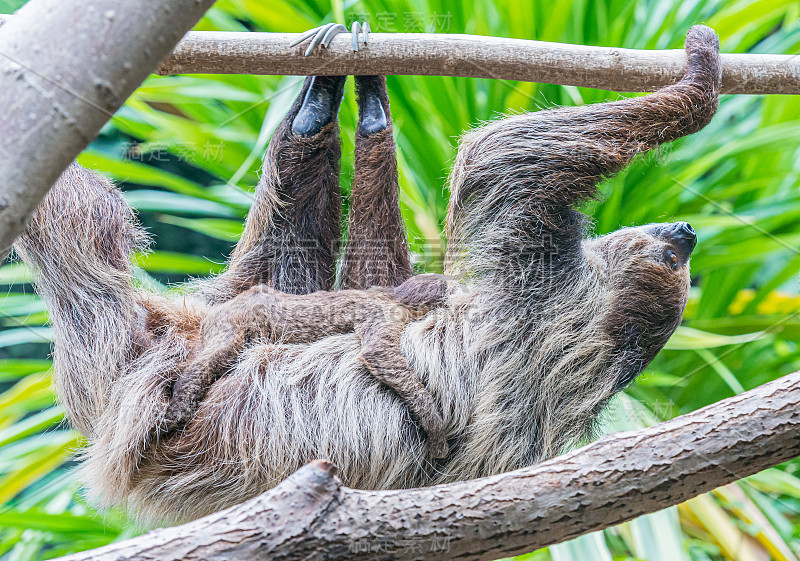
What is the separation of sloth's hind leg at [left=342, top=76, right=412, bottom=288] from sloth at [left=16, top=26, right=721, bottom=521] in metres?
0.40

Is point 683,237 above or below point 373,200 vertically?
below

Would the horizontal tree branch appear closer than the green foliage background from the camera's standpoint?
Yes

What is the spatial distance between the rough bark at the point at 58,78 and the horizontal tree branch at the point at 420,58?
56.5 inches

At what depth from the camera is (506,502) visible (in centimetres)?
151

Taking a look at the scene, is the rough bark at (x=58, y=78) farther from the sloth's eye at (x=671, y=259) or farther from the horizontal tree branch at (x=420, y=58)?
the sloth's eye at (x=671, y=259)

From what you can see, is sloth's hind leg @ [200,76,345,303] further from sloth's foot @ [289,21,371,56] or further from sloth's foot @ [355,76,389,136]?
sloth's foot @ [289,21,371,56]

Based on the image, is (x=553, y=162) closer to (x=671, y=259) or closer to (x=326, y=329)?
(x=671, y=259)

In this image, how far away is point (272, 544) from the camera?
4.41ft

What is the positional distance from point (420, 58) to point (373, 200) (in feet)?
2.17

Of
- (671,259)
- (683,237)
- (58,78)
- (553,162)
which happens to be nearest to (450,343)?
(553,162)

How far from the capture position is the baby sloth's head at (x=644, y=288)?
2525 millimetres

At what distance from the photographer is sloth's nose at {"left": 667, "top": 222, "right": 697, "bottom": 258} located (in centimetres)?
265

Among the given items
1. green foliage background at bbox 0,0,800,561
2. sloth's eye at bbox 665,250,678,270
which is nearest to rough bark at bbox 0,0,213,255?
sloth's eye at bbox 665,250,678,270

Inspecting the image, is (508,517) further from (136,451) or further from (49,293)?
(49,293)
